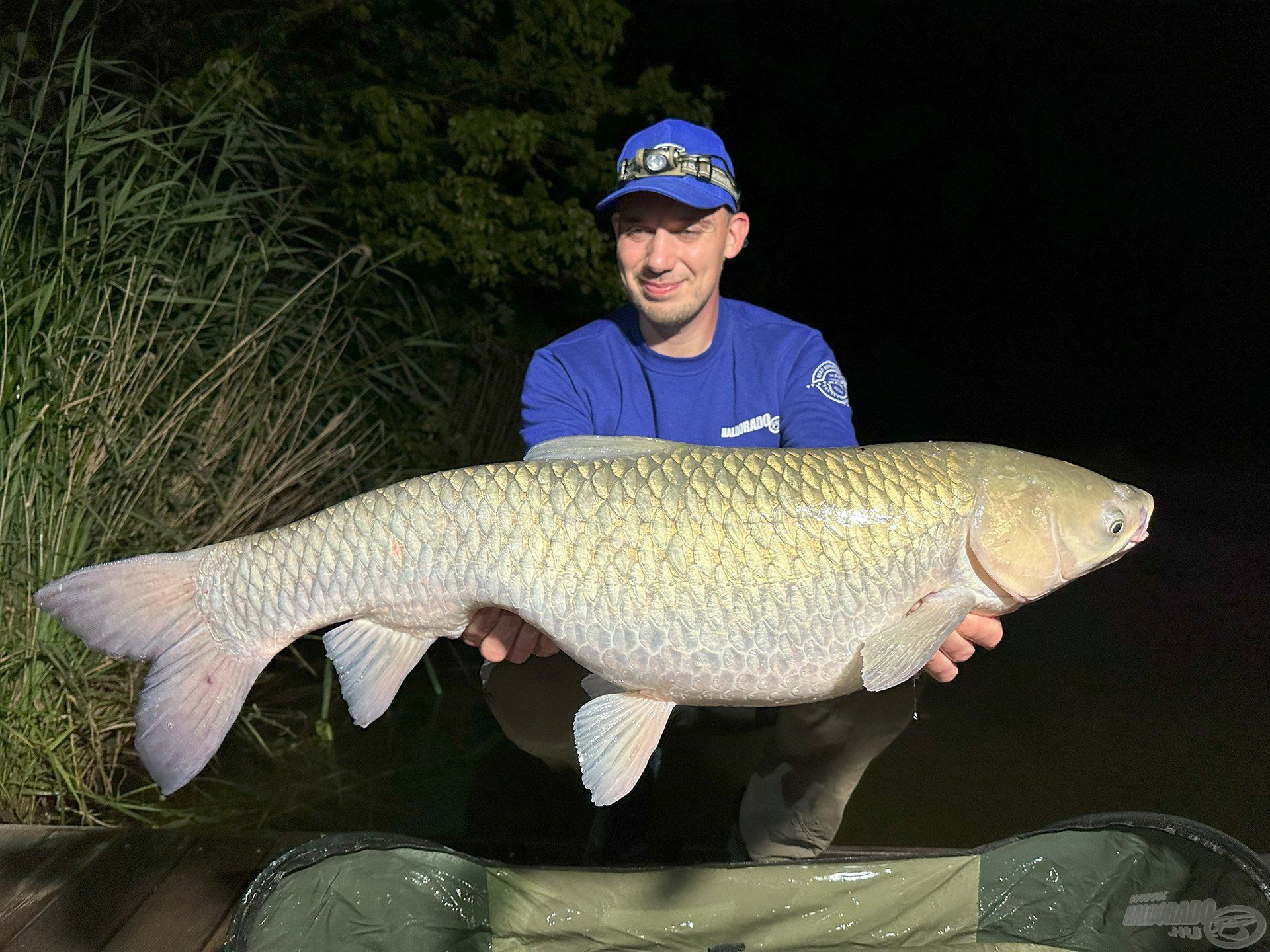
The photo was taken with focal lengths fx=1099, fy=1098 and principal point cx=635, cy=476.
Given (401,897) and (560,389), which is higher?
(560,389)

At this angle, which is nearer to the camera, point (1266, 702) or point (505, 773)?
point (505, 773)

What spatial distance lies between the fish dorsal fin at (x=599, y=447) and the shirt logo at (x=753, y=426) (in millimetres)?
634

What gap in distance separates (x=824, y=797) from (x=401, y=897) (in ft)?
2.51

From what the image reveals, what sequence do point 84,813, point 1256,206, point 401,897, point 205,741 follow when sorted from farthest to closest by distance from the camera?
point 1256,206 → point 84,813 → point 401,897 → point 205,741

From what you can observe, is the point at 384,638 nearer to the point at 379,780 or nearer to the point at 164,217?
the point at 379,780

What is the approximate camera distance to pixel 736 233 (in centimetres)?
223

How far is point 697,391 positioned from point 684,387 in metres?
0.03

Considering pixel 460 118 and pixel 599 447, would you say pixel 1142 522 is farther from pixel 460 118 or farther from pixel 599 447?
pixel 460 118

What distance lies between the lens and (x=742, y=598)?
1430 millimetres

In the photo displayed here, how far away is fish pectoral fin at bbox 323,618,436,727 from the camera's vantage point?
1.52 metres

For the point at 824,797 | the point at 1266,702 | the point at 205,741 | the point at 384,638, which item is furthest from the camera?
the point at 1266,702

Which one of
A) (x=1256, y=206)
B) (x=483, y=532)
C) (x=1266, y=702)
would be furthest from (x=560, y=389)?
(x=1256, y=206)

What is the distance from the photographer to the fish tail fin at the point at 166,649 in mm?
1396

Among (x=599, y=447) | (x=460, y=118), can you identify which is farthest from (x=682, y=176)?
(x=460, y=118)
